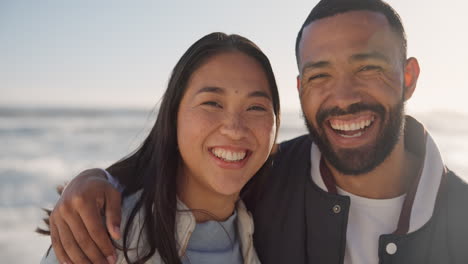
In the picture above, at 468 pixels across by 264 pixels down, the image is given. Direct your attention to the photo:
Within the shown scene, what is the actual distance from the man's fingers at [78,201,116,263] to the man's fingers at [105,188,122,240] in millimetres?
35

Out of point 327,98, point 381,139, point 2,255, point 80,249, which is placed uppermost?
point 327,98

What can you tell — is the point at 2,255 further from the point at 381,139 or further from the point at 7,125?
the point at 7,125

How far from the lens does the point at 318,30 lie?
3256mm

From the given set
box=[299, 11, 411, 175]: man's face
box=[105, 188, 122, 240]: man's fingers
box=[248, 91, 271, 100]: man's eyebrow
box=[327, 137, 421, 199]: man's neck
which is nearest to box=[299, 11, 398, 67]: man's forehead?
box=[299, 11, 411, 175]: man's face

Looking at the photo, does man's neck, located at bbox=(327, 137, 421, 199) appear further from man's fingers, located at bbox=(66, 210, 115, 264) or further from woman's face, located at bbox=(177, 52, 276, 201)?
man's fingers, located at bbox=(66, 210, 115, 264)

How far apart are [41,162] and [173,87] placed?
8685 millimetres

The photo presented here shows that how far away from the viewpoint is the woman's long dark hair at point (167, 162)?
101 inches

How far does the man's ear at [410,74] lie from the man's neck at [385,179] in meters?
0.35

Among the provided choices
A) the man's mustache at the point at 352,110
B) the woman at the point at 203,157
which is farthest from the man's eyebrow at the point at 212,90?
the man's mustache at the point at 352,110

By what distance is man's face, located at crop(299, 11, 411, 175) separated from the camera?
121 inches

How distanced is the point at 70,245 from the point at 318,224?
147 cm

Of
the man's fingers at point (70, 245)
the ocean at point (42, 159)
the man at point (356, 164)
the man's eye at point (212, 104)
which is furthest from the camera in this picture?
the ocean at point (42, 159)

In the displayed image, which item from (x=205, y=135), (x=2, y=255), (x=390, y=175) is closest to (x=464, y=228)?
(x=390, y=175)

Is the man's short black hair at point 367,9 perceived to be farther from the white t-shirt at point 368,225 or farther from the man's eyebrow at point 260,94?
A: the white t-shirt at point 368,225
